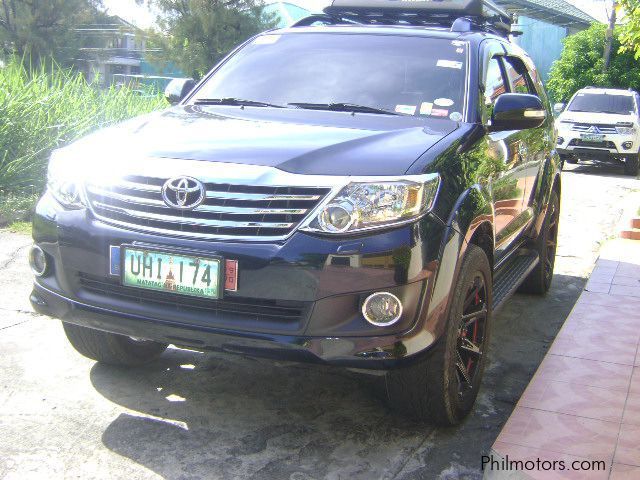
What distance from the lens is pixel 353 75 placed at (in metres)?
4.31

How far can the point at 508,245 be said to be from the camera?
4.68 metres

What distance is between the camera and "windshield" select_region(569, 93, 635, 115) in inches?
675

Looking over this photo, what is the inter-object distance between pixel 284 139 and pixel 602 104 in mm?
15251

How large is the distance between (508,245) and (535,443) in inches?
62.3

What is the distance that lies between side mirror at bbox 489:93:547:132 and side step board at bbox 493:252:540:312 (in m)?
0.84

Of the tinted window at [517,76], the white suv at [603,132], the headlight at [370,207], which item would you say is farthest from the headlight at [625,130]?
the headlight at [370,207]

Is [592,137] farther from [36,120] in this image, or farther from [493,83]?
[493,83]

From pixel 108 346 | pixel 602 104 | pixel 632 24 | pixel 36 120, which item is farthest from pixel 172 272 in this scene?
pixel 602 104

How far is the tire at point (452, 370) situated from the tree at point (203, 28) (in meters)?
33.5

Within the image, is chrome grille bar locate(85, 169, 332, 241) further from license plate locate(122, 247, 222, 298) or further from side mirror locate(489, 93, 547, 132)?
side mirror locate(489, 93, 547, 132)

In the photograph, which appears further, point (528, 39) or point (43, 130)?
point (528, 39)

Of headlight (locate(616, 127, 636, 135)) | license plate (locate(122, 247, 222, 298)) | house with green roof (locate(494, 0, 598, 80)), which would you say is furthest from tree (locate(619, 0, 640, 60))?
house with green roof (locate(494, 0, 598, 80))

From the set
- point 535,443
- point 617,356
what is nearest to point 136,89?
point 617,356

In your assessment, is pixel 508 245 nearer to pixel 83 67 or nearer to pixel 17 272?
pixel 17 272
